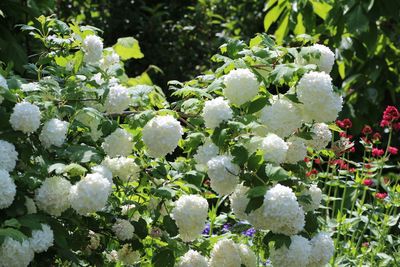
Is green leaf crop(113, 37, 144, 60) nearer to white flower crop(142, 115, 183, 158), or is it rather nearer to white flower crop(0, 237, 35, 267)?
white flower crop(142, 115, 183, 158)

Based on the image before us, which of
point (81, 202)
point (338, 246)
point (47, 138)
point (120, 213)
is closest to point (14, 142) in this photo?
point (47, 138)

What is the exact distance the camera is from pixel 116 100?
264cm

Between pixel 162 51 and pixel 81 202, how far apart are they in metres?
5.17

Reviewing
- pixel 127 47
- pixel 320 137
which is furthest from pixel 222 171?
pixel 127 47

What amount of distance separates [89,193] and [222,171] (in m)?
0.42

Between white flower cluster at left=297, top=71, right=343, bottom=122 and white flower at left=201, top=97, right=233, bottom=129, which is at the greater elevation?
white flower cluster at left=297, top=71, right=343, bottom=122

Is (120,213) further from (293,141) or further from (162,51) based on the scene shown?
(162,51)

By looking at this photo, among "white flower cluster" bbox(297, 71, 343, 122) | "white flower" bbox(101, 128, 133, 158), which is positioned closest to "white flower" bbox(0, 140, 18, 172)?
"white flower" bbox(101, 128, 133, 158)

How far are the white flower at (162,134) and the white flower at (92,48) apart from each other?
0.48 meters

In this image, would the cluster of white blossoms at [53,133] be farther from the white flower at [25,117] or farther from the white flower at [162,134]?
the white flower at [162,134]

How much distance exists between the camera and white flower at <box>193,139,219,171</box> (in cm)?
258

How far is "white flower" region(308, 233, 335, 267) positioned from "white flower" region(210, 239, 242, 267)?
0.26m

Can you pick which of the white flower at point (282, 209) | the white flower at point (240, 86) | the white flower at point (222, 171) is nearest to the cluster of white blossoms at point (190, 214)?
the white flower at point (222, 171)

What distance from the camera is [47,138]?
249cm
